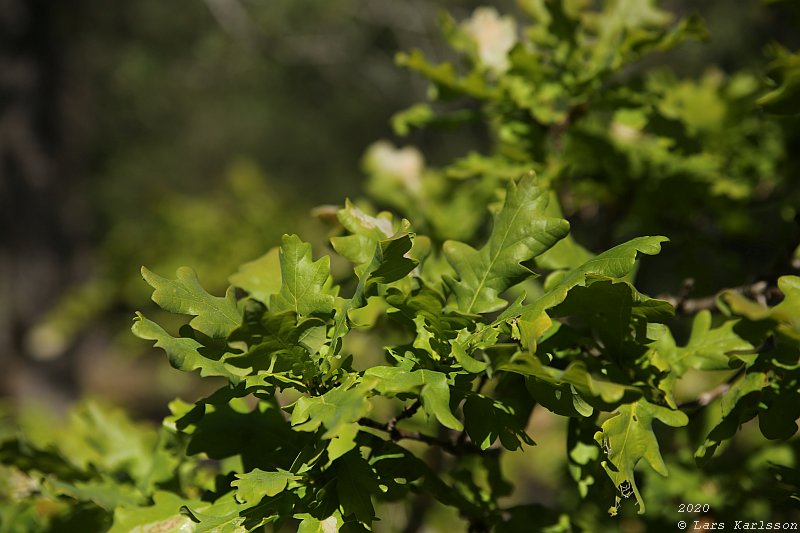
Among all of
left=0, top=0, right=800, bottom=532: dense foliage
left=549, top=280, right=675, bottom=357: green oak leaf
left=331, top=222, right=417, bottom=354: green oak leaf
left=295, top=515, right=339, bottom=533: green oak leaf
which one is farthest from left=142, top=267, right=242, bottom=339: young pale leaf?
left=549, top=280, right=675, bottom=357: green oak leaf

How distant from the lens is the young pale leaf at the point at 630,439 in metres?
0.76

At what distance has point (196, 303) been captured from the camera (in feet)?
2.51

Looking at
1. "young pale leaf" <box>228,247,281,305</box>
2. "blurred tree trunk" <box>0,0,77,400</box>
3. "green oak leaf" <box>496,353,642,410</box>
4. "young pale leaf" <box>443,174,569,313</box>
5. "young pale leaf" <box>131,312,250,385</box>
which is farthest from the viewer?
"blurred tree trunk" <box>0,0,77,400</box>

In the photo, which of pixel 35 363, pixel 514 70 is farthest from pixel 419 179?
pixel 35 363

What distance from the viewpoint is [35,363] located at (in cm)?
471

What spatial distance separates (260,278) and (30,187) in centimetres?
451

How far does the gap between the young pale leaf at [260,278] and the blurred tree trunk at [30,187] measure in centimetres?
436

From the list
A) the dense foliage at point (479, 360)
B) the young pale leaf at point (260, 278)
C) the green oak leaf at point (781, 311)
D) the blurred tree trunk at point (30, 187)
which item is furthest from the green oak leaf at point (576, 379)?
the blurred tree trunk at point (30, 187)

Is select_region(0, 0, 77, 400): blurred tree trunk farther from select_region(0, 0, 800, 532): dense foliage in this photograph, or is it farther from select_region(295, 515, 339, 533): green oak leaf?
select_region(295, 515, 339, 533): green oak leaf

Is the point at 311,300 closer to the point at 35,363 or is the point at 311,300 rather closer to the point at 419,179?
the point at 419,179

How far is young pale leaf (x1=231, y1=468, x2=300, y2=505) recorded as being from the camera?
72cm

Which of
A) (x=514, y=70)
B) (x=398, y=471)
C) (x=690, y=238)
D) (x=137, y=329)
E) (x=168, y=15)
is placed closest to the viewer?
(x=137, y=329)

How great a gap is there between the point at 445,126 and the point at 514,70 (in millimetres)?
188

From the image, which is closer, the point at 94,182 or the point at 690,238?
the point at 690,238
